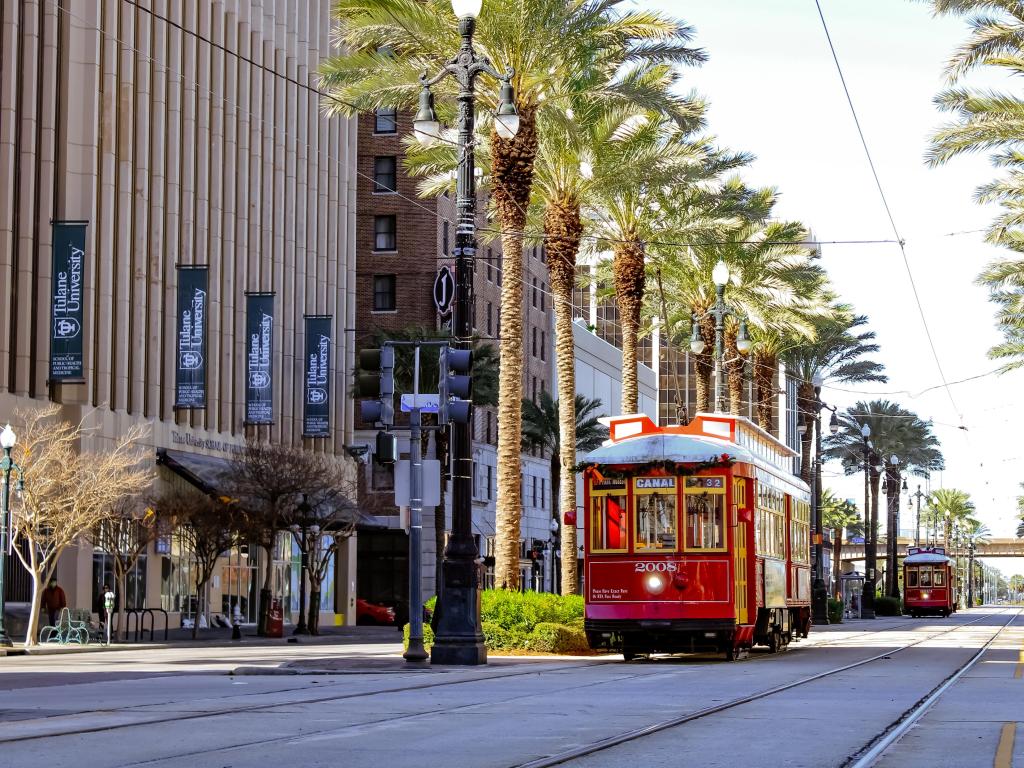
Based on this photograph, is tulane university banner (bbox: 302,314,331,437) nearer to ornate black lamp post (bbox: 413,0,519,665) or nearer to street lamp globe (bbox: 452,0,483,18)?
ornate black lamp post (bbox: 413,0,519,665)

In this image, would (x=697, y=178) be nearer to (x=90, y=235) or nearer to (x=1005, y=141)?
(x=1005, y=141)

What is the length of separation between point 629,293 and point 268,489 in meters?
12.0

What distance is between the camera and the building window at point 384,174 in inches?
2832

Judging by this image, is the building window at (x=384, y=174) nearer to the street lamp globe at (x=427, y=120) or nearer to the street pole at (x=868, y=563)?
the street pole at (x=868, y=563)

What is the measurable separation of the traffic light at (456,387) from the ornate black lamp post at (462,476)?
49 centimetres

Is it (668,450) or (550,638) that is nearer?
(668,450)

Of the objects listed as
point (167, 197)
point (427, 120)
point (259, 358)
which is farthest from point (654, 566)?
point (167, 197)

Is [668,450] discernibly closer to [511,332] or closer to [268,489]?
[511,332]

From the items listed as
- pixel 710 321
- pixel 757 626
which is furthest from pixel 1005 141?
pixel 710 321

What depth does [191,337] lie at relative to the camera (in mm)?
47719

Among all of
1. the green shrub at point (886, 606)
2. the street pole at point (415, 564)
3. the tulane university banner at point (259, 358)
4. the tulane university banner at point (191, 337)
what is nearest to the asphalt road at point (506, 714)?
the street pole at point (415, 564)

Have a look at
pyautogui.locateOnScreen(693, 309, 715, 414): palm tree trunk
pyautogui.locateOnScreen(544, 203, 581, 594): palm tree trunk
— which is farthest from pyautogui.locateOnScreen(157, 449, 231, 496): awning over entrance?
pyautogui.locateOnScreen(693, 309, 715, 414): palm tree trunk

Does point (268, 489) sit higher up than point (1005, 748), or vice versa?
point (268, 489)

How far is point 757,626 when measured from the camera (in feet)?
94.5
